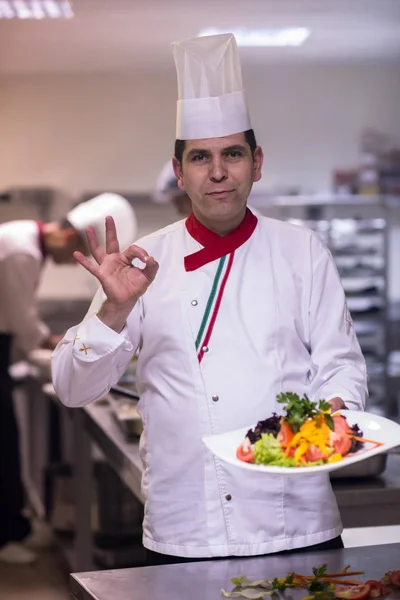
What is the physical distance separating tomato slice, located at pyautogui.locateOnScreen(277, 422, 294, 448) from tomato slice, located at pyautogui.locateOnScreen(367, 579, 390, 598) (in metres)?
0.26

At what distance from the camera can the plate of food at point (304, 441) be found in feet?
5.54

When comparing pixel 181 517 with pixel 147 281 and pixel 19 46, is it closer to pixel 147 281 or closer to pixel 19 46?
pixel 147 281

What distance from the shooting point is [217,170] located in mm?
2014

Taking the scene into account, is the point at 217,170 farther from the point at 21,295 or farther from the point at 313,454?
the point at 21,295

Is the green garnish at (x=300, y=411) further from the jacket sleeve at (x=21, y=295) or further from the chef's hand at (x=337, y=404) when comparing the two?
the jacket sleeve at (x=21, y=295)

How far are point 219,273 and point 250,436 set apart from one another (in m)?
0.42

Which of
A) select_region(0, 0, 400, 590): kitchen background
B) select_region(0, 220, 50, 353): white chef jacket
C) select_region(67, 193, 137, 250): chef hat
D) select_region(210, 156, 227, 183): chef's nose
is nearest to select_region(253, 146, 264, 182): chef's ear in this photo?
select_region(210, 156, 227, 183): chef's nose

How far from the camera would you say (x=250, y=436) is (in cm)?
178

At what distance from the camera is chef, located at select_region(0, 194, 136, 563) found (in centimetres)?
465

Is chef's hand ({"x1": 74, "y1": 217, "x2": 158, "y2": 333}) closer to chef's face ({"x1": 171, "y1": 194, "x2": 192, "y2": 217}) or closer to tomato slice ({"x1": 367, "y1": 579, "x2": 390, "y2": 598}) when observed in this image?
tomato slice ({"x1": 367, "y1": 579, "x2": 390, "y2": 598})

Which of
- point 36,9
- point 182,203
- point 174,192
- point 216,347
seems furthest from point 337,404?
point 36,9

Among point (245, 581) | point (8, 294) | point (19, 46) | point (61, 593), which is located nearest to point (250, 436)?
point (245, 581)

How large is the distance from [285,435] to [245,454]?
7 centimetres

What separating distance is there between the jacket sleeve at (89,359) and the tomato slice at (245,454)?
1.03 ft
